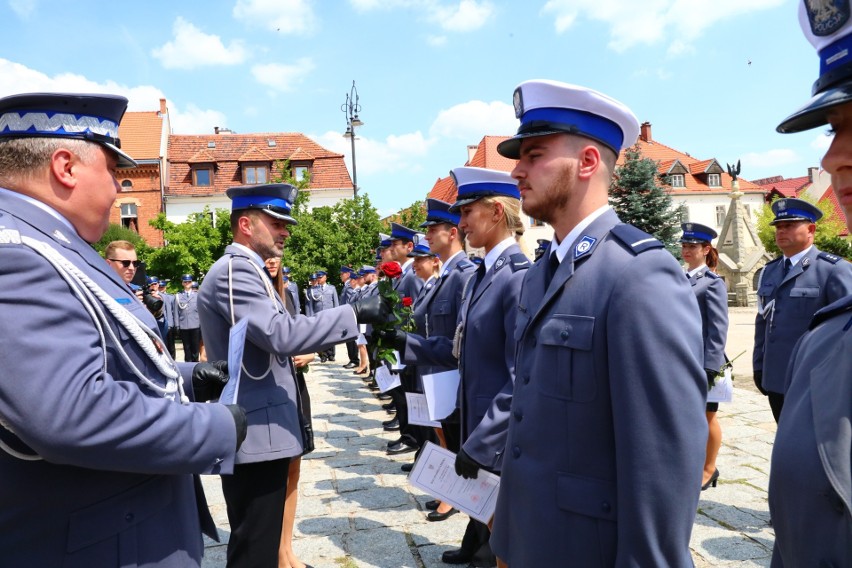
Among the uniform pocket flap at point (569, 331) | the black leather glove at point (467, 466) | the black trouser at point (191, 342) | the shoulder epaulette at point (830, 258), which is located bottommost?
the black trouser at point (191, 342)

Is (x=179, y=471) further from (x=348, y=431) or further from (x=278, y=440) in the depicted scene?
(x=348, y=431)

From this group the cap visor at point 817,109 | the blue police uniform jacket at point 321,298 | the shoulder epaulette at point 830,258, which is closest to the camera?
the cap visor at point 817,109

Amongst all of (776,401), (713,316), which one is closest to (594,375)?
(776,401)

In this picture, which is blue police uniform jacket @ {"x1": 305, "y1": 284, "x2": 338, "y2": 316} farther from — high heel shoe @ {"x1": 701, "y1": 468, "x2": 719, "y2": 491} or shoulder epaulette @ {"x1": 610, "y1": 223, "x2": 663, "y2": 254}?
shoulder epaulette @ {"x1": 610, "y1": 223, "x2": 663, "y2": 254}

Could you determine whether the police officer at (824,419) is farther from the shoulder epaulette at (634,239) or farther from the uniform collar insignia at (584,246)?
the uniform collar insignia at (584,246)

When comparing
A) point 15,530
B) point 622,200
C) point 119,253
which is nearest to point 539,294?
point 15,530

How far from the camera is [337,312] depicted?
3.37 m

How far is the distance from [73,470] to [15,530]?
0.21 meters

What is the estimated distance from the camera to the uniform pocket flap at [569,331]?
6.21 feet

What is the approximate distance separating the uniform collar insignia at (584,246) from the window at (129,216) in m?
39.8

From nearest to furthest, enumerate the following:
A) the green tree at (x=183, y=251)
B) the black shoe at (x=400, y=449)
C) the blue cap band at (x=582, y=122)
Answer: the blue cap band at (x=582, y=122), the black shoe at (x=400, y=449), the green tree at (x=183, y=251)

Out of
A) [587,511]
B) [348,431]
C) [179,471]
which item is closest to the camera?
[179,471]

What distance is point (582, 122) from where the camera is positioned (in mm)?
2199

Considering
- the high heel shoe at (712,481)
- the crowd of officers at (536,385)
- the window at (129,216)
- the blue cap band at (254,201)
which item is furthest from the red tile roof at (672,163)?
the crowd of officers at (536,385)
